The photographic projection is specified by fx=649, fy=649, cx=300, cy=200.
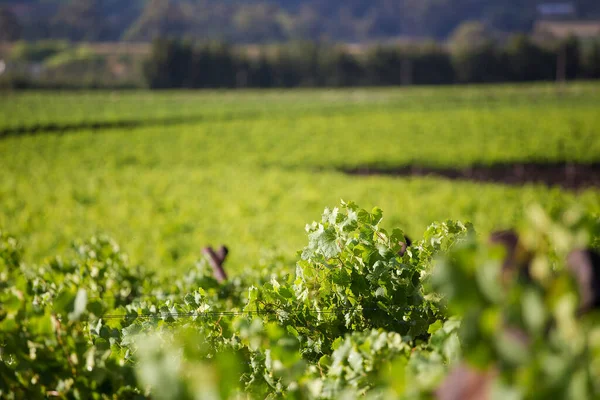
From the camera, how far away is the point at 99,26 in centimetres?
19588

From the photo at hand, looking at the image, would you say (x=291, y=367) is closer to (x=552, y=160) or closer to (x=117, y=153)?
(x=552, y=160)

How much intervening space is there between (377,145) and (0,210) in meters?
23.1

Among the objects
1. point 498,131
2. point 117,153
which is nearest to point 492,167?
point 498,131

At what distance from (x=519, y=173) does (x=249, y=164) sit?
1165 centimetres

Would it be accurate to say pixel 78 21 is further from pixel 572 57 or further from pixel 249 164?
pixel 249 164

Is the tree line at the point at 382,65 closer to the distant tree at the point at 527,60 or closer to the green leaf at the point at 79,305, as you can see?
the distant tree at the point at 527,60

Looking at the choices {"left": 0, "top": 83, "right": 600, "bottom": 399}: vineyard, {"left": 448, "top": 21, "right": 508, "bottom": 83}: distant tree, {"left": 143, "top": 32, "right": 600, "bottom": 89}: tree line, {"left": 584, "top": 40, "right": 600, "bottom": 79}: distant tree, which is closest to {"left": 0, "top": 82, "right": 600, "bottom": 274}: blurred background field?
{"left": 0, "top": 83, "right": 600, "bottom": 399}: vineyard

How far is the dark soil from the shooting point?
2528 cm

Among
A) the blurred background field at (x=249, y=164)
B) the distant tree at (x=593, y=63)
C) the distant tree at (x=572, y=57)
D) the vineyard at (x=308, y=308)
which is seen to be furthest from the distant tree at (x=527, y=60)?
the vineyard at (x=308, y=308)

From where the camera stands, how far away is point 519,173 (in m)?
27.1

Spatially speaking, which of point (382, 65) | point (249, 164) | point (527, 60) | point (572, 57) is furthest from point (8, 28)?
point (249, 164)

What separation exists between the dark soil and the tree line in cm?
7377

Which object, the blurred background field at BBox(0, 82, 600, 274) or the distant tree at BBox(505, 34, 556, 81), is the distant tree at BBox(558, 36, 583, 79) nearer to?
the distant tree at BBox(505, 34, 556, 81)

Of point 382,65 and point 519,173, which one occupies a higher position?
point 519,173
